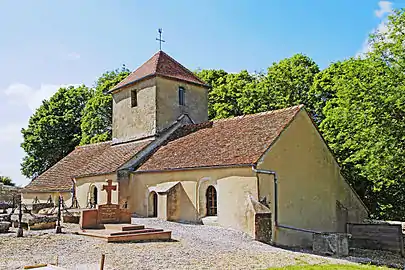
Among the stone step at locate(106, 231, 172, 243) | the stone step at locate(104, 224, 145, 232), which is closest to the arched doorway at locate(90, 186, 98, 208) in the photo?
the stone step at locate(104, 224, 145, 232)

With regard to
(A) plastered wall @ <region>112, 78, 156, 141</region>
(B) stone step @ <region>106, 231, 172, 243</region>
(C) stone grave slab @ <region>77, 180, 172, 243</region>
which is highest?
(A) plastered wall @ <region>112, 78, 156, 141</region>

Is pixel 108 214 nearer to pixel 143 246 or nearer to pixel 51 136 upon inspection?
pixel 143 246

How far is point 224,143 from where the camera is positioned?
71.1ft

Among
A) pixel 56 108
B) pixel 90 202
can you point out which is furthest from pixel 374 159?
pixel 56 108

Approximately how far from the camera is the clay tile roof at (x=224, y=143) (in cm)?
1969

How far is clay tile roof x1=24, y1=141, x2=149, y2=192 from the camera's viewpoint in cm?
2664

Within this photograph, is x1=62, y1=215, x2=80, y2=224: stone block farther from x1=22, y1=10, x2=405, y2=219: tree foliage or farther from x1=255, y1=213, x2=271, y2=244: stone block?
x1=22, y1=10, x2=405, y2=219: tree foliage

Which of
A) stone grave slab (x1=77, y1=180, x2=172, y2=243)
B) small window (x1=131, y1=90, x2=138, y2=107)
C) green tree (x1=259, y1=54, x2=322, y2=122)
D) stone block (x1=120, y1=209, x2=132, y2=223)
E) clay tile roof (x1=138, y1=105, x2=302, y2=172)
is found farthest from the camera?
green tree (x1=259, y1=54, x2=322, y2=122)

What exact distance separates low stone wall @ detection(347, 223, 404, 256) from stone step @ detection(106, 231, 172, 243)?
396 inches

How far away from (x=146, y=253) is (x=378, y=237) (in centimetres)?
1211

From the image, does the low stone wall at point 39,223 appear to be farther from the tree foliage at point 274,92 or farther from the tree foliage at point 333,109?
the tree foliage at point 274,92

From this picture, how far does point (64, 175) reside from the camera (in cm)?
3164

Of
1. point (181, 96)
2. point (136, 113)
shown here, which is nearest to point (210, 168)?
point (181, 96)

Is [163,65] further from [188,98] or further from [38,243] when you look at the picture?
[38,243]
